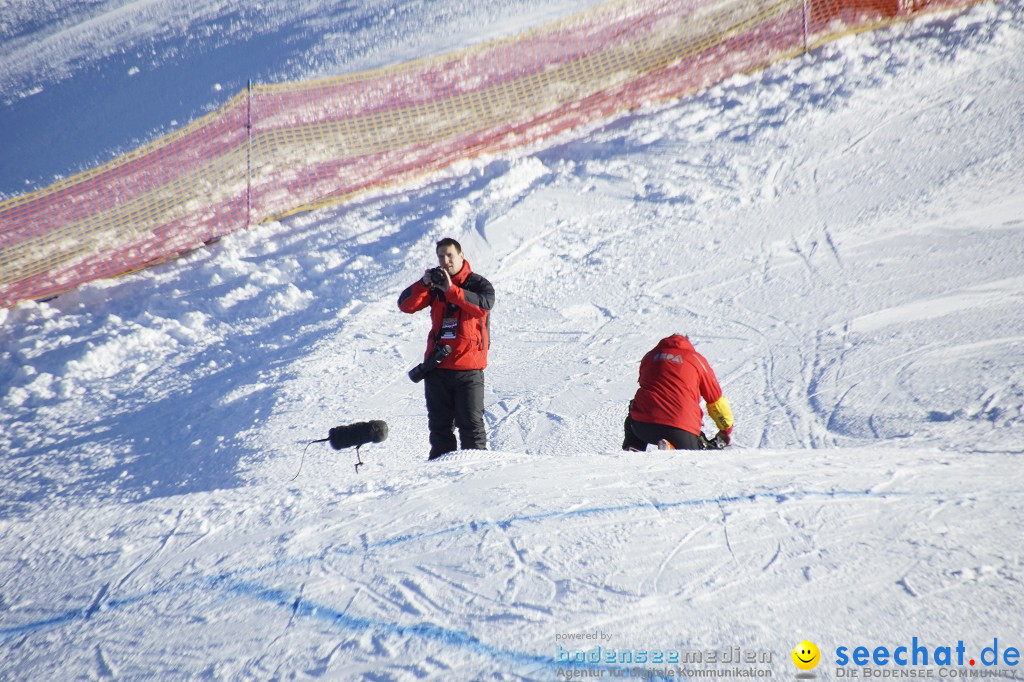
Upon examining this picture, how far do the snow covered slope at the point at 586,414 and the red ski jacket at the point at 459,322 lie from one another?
764 mm

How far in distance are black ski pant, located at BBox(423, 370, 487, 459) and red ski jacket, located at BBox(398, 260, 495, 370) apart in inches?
3.2

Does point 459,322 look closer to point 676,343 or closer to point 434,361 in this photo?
point 434,361

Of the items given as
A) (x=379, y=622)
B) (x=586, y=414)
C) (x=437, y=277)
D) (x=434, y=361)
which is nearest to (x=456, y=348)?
(x=434, y=361)

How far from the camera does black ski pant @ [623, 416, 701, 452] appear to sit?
4.16 meters

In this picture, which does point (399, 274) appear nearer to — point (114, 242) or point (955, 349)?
point (114, 242)

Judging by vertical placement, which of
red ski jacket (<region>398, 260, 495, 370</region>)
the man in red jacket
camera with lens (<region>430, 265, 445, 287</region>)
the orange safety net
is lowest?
the man in red jacket

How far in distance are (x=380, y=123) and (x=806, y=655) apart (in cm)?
919

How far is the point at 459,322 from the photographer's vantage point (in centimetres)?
447

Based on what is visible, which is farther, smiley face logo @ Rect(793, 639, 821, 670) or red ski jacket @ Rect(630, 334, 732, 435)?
red ski jacket @ Rect(630, 334, 732, 435)

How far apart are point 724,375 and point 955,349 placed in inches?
66.0

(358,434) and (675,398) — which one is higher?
(358,434)

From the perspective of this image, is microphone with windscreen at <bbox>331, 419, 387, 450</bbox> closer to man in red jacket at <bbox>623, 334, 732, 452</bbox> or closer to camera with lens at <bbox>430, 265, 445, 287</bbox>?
camera with lens at <bbox>430, 265, 445, 287</bbox>

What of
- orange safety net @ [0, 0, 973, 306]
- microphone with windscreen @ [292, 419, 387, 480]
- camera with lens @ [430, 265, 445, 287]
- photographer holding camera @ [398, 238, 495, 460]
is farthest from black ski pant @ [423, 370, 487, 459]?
orange safety net @ [0, 0, 973, 306]

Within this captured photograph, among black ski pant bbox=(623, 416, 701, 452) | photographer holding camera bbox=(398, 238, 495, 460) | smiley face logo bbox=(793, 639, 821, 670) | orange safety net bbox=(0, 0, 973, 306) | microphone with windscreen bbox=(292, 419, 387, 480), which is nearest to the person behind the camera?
smiley face logo bbox=(793, 639, 821, 670)
